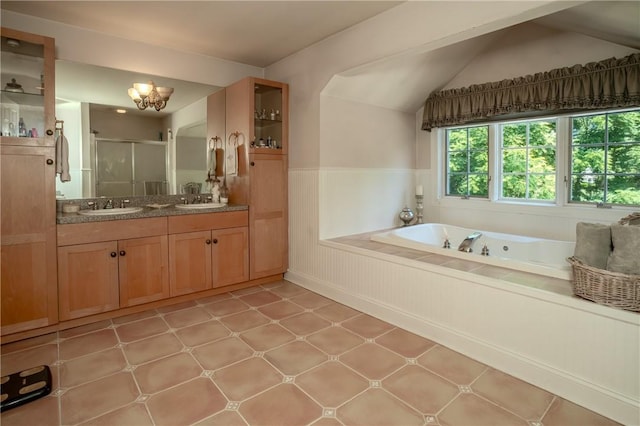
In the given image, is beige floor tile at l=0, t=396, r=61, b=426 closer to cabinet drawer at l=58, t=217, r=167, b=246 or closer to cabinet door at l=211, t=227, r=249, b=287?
cabinet drawer at l=58, t=217, r=167, b=246

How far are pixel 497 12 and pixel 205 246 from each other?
2825 mm

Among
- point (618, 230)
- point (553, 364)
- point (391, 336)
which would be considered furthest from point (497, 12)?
point (391, 336)

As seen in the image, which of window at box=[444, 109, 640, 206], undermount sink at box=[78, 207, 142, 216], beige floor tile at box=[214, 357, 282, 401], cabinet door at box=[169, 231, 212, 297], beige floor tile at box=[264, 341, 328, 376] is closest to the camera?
beige floor tile at box=[214, 357, 282, 401]

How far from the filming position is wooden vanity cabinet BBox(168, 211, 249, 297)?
3.06 metres

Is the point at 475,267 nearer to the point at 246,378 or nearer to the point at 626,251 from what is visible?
the point at 626,251

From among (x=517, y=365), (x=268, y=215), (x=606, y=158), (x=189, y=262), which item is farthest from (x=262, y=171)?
(x=606, y=158)

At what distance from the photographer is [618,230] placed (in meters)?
1.78

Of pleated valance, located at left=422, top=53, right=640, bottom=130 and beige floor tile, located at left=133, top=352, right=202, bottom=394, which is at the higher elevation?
pleated valance, located at left=422, top=53, right=640, bottom=130

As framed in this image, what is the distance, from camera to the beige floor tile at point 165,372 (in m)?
1.91

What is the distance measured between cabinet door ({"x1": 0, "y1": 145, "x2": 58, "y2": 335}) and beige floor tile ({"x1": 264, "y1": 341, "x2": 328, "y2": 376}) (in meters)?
1.68

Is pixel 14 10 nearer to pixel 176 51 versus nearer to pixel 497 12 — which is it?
pixel 176 51

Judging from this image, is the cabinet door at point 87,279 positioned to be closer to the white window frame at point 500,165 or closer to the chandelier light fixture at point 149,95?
the chandelier light fixture at point 149,95

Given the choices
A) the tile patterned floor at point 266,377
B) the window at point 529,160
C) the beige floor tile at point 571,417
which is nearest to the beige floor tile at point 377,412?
the tile patterned floor at point 266,377

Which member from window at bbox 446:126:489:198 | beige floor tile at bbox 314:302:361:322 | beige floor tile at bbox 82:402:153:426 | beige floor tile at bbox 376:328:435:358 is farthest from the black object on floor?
window at bbox 446:126:489:198
